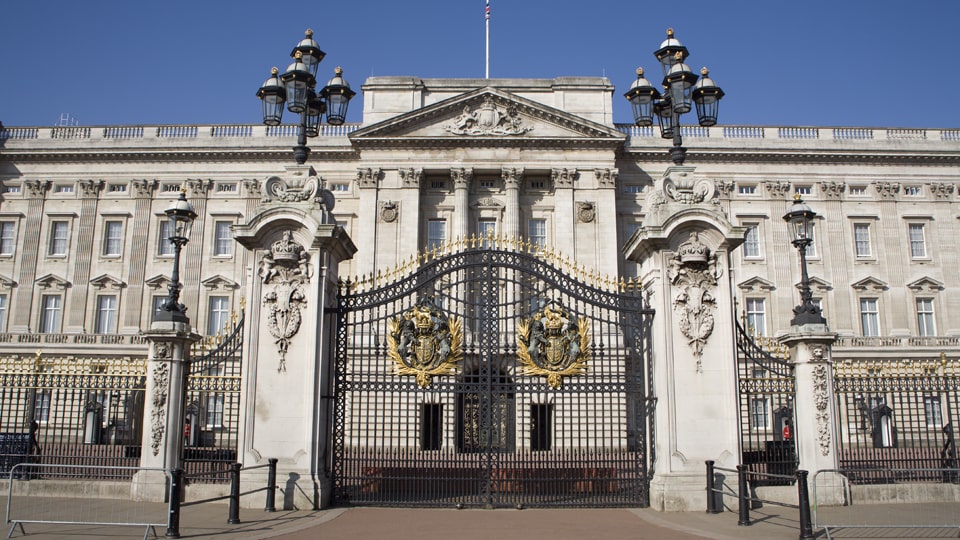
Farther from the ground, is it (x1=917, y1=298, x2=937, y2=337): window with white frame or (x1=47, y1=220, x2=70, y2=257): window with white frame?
(x1=47, y1=220, x2=70, y2=257): window with white frame

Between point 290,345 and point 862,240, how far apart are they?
41891mm

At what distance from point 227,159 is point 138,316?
10.6 meters

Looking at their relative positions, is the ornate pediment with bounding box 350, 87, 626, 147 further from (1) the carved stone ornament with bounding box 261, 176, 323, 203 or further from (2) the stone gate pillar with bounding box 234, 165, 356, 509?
(2) the stone gate pillar with bounding box 234, 165, 356, 509

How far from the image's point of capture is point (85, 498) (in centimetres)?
1442

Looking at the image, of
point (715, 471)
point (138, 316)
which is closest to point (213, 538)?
point (715, 471)

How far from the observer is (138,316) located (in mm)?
43969

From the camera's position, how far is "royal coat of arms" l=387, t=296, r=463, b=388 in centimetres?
1398

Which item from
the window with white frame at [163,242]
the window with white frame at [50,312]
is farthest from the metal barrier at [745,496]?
the window with white frame at [50,312]

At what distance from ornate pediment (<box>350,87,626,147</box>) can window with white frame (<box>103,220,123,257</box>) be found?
15.7 m

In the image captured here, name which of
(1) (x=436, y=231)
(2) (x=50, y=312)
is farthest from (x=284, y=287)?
(2) (x=50, y=312)

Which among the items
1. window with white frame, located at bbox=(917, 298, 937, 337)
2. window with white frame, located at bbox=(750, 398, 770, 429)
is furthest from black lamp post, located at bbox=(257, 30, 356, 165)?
window with white frame, located at bbox=(917, 298, 937, 337)

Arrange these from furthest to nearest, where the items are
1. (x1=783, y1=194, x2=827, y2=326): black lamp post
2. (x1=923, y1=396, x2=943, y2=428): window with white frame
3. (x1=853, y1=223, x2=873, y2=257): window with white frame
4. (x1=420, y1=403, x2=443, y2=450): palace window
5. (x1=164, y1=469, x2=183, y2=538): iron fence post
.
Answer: (x1=853, y1=223, x2=873, y2=257): window with white frame → (x1=923, y1=396, x2=943, y2=428): window with white frame → (x1=783, y1=194, x2=827, y2=326): black lamp post → (x1=420, y1=403, x2=443, y2=450): palace window → (x1=164, y1=469, x2=183, y2=538): iron fence post

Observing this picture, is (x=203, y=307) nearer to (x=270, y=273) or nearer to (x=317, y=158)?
(x=317, y=158)

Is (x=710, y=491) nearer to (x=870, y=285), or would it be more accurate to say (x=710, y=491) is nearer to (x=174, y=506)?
(x=174, y=506)
